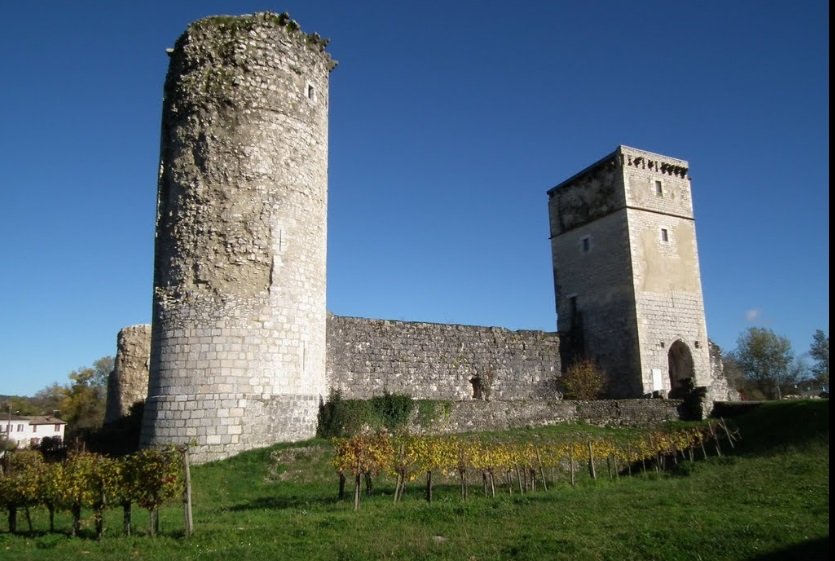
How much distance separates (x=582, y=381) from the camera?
25969mm

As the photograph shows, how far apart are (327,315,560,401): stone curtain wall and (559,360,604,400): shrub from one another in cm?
58

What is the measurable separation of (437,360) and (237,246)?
10311 millimetres

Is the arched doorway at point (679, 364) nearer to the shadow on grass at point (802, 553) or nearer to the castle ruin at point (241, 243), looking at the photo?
the castle ruin at point (241, 243)

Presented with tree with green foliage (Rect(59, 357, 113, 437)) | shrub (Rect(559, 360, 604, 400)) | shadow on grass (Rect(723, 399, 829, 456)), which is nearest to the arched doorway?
shrub (Rect(559, 360, 604, 400))

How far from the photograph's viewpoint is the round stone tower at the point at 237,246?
15180mm

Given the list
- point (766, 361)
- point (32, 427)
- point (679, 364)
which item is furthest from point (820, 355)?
point (32, 427)

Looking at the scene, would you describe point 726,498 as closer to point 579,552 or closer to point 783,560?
point 783,560

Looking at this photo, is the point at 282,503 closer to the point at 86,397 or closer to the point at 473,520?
the point at 473,520

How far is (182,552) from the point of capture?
8711 mm

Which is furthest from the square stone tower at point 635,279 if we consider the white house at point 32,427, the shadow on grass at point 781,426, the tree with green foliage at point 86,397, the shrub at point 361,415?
the white house at point 32,427

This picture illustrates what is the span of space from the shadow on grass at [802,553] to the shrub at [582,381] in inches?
682

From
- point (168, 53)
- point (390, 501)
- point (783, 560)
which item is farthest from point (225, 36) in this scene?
point (783, 560)

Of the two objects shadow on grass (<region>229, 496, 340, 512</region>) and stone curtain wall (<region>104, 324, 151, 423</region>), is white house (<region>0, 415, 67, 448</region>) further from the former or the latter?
shadow on grass (<region>229, 496, 340, 512</region>)

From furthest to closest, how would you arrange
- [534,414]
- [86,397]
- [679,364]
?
[86,397], [679,364], [534,414]
